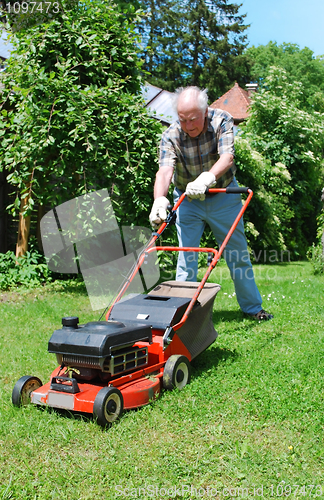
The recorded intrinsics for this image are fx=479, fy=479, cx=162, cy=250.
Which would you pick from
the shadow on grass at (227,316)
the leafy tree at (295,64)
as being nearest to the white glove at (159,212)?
the shadow on grass at (227,316)

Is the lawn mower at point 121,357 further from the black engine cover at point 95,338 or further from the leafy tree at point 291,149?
the leafy tree at point 291,149

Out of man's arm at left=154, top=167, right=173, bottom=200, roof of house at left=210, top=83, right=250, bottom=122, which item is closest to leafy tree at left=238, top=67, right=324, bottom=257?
man's arm at left=154, top=167, right=173, bottom=200

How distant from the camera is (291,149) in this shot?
11.2 m

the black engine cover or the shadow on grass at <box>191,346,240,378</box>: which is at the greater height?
the black engine cover

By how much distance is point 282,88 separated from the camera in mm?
12719

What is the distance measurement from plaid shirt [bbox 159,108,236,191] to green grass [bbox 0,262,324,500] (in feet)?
4.59

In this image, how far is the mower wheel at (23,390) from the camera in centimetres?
245

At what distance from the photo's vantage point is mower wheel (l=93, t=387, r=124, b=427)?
7.11ft

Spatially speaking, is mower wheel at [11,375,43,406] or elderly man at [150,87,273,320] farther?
elderly man at [150,87,273,320]

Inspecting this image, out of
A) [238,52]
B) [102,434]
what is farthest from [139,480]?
[238,52]

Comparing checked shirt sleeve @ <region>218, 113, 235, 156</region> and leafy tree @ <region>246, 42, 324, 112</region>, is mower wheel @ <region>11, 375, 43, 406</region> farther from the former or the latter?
leafy tree @ <region>246, 42, 324, 112</region>

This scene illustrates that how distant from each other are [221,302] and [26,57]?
11.7 feet

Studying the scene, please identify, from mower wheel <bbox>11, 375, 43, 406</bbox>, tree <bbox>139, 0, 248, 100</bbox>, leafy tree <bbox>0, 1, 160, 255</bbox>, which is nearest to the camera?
mower wheel <bbox>11, 375, 43, 406</bbox>

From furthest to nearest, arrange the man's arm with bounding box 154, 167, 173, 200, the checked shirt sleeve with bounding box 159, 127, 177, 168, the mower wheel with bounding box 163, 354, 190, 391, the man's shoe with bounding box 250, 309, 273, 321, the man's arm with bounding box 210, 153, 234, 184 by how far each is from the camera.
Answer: the man's shoe with bounding box 250, 309, 273, 321
the checked shirt sleeve with bounding box 159, 127, 177, 168
the man's arm with bounding box 154, 167, 173, 200
the man's arm with bounding box 210, 153, 234, 184
the mower wheel with bounding box 163, 354, 190, 391
